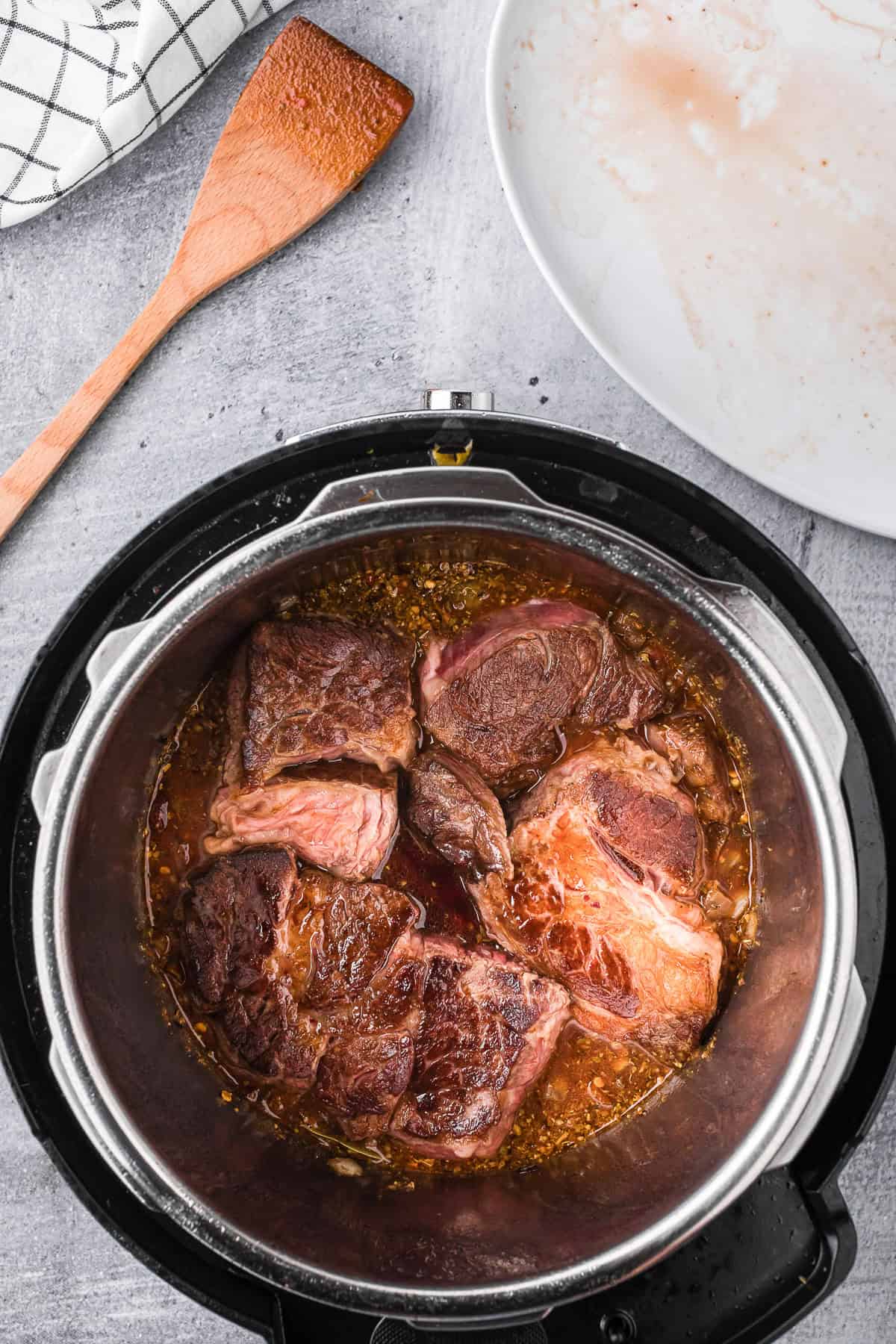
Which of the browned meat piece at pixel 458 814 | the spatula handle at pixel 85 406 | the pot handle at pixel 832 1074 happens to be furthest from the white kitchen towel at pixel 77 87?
the pot handle at pixel 832 1074

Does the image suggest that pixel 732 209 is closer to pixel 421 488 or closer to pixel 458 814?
pixel 421 488

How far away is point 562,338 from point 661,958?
1.35m

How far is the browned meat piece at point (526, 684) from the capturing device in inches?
78.2

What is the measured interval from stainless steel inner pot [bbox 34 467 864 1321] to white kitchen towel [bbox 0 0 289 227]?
113cm

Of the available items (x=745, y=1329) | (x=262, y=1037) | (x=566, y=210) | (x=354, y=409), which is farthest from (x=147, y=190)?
(x=745, y=1329)

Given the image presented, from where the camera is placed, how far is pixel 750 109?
7.16ft

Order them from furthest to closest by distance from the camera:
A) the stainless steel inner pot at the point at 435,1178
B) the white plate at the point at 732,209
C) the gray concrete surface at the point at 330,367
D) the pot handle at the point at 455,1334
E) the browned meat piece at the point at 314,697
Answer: the gray concrete surface at the point at 330,367 < the white plate at the point at 732,209 < the browned meat piece at the point at 314,697 < the pot handle at the point at 455,1334 < the stainless steel inner pot at the point at 435,1178

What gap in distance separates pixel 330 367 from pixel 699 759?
1.17m

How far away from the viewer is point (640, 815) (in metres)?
1.98

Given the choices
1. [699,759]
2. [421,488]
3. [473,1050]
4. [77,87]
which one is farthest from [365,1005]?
[77,87]

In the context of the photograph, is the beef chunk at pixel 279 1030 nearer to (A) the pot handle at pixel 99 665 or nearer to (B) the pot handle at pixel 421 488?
(A) the pot handle at pixel 99 665

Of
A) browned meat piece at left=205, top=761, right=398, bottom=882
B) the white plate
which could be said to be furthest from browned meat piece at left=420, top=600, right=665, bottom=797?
the white plate

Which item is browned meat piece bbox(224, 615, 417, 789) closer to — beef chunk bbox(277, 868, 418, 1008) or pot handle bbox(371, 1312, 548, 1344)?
beef chunk bbox(277, 868, 418, 1008)

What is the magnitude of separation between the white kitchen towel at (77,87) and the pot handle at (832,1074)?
226 cm
